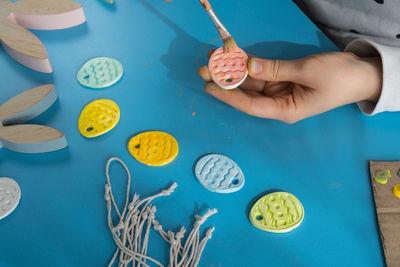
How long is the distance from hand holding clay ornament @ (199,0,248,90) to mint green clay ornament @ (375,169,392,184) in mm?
Answer: 283

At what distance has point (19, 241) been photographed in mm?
473

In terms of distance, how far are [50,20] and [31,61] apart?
5.3 inches

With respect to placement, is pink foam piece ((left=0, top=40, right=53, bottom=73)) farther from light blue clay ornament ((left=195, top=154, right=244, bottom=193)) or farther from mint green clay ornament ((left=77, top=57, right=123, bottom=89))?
light blue clay ornament ((left=195, top=154, right=244, bottom=193))

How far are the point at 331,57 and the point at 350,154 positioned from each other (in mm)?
188

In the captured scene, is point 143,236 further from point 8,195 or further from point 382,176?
point 382,176

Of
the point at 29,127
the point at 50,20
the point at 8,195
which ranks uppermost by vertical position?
the point at 50,20

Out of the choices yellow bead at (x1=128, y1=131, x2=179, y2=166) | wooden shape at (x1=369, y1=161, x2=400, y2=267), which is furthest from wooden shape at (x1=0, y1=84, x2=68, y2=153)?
wooden shape at (x1=369, y1=161, x2=400, y2=267)

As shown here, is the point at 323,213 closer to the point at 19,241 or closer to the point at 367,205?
the point at 367,205

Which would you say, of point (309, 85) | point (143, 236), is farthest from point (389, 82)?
point (143, 236)

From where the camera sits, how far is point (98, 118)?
605mm

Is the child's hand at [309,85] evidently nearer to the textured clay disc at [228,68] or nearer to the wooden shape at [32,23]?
the textured clay disc at [228,68]

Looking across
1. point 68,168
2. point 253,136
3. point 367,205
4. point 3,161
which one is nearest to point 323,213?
point 367,205

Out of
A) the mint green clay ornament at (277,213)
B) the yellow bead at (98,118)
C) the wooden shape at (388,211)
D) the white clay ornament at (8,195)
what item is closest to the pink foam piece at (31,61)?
the yellow bead at (98,118)

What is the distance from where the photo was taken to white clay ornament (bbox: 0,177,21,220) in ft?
1.62
